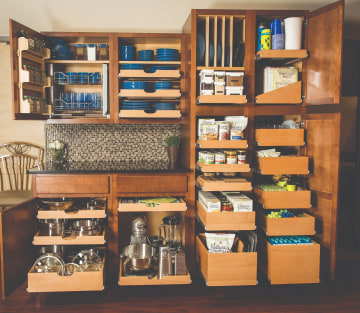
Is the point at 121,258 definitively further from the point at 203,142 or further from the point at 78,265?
the point at 203,142

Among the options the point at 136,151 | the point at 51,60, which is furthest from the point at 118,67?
the point at 136,151

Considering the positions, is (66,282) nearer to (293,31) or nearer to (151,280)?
(151,280)

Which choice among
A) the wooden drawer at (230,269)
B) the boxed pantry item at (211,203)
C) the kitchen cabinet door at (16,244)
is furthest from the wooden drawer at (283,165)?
the kitchen cabinet door at (16,244)

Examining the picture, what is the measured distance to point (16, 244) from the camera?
7.88ft

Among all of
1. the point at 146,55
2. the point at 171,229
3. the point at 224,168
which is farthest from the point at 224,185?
the point at 146,55

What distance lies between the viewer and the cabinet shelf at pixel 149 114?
9.71 ft

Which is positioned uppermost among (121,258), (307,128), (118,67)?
(118,67)

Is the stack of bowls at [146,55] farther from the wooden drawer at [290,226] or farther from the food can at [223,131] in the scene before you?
the wooden drawer at [290,226]

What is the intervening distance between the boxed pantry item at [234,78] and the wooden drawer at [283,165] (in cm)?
68

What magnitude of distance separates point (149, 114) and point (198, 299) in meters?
1.65

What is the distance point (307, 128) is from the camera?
2.78m

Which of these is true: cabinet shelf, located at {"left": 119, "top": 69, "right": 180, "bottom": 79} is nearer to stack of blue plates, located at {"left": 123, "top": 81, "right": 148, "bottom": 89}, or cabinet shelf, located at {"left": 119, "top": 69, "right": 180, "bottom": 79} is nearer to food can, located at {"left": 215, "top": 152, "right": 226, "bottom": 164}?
stack of blue plates, located at {"left": 123, "top": 81, "right": 148, "bottom": 89}

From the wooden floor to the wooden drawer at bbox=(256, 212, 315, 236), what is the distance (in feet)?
1.51

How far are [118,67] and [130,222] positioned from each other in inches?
61.7
